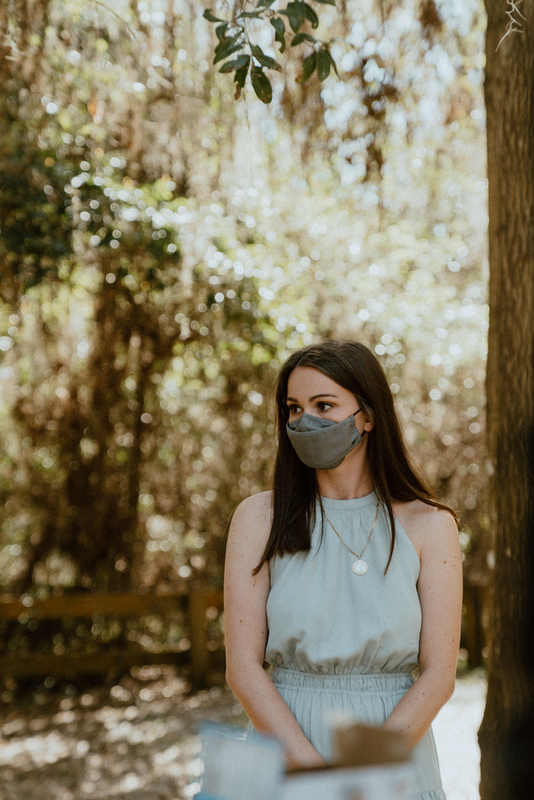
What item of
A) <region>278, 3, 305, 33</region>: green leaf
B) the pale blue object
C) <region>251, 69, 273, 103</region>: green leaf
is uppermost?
<region>278, 3, 305, 33</region>: green leaf

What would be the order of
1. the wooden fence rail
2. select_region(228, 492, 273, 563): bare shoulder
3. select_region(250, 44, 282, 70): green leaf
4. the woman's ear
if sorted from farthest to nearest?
the wooden fence rail < select_region(250, 44, 282, 70): green leaf < the woman's ear < select_region(228, 492, 273, 563): bare shoulder

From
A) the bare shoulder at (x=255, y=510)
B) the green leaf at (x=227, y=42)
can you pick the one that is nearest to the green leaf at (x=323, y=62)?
the green leaf at (x=227, y=42)

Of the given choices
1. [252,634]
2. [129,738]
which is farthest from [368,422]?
[129,738]

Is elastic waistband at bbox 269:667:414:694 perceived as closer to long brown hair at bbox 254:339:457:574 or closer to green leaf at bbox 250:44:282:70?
long brown hair at bbox 254:339:457:574

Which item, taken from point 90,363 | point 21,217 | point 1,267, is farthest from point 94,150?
point 90,363

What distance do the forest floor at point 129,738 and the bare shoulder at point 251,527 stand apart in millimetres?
2322

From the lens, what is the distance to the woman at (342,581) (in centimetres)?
172

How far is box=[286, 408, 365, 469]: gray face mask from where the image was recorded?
6.16 ft

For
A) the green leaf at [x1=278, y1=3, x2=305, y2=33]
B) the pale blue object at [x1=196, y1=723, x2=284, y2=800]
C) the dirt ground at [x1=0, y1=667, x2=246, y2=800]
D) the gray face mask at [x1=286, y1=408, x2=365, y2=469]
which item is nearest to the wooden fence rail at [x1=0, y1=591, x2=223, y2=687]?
the dirt ground at [x1=0, y1=667, x2=246, y2=800]

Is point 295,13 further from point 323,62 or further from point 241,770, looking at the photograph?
point 241,770

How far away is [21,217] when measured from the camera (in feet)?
14.7

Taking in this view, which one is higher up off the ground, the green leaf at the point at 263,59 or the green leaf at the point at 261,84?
the green leaf at the point at 263,59

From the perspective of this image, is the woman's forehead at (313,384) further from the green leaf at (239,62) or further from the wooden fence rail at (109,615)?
the wooden fence rail at (109,615)

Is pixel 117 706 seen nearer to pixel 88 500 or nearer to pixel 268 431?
pixel 88 500
